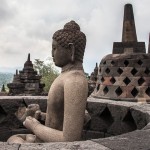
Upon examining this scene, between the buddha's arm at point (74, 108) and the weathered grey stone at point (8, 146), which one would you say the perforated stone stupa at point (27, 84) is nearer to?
the buddha's arm at point (74, 108)

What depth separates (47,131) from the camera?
2.43 m

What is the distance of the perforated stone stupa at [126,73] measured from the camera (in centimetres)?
645

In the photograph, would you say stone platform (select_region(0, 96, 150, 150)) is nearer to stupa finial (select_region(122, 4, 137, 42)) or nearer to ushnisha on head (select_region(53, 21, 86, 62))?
ushnisha on head (select_region(53, 21, 86, 62))

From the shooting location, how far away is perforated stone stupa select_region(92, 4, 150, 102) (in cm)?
645

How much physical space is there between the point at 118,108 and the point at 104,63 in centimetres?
351

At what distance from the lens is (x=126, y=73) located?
6.54 m

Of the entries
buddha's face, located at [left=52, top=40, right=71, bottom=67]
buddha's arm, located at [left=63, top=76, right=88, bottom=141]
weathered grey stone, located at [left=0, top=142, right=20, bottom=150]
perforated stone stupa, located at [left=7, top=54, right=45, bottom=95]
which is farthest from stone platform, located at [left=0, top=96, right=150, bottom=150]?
perforated stone stupa, located at [left=7, top=54, right=45, bottom=95]

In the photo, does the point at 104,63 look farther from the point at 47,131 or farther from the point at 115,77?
the point at 47,131

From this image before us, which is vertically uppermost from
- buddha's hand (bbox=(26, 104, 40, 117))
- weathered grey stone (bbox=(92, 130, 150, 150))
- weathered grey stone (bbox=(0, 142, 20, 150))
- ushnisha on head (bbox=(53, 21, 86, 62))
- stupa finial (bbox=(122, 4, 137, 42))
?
stupa finial (bbox=(122, 4, 137, 42))

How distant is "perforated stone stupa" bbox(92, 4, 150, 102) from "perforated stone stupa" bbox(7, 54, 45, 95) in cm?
755

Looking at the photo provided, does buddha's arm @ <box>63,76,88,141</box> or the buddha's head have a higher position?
the buddha's head

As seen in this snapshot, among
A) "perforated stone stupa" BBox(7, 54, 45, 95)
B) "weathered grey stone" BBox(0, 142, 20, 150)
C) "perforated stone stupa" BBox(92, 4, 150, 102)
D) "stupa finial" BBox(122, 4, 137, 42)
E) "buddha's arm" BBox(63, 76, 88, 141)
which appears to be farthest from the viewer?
"perforated stone stupa" BBox(7, 54, 45, 95)

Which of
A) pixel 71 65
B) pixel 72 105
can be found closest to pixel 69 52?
pixel 71 65

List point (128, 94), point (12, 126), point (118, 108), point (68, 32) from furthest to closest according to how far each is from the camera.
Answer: point (128, 94), point (12, 126), point (118, 108), point (68, 32)
